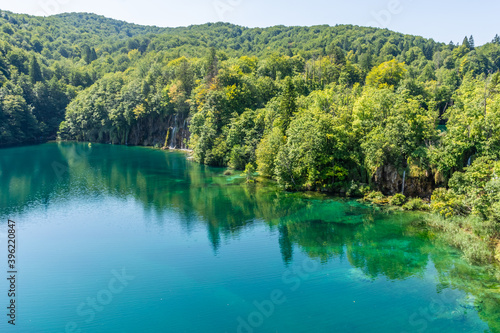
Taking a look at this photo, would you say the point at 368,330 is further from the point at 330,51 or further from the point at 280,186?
the point at 330,51

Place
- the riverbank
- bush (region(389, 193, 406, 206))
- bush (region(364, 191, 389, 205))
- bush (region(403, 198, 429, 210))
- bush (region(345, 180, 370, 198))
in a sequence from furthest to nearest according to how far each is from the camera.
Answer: bush (region(345, 180, 370, 198)) → bush (region(364, 191, 389, 205)) → bush (region(389, 193, 406, 206)) → bush (region(403, 198, 429, 210)) → the riverbank

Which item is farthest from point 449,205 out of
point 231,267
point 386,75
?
point 386,75

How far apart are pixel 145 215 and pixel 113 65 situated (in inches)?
5155

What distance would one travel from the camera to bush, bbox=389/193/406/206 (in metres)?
41.2

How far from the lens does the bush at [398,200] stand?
4116cm

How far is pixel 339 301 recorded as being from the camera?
76.1ft

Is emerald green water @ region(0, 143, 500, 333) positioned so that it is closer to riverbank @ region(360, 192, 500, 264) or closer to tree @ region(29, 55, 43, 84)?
riverbank @ region(360, 192, 500, 264)

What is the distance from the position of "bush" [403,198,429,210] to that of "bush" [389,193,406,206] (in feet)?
3.86

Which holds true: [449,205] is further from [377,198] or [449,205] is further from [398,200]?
[377,198]

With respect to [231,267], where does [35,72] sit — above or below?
above

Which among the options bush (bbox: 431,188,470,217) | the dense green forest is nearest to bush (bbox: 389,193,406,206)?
the dense green forest

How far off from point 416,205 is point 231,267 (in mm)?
23967

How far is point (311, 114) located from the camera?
165ft

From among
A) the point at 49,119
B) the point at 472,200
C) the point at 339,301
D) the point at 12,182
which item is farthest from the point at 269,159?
the point at 49,119
